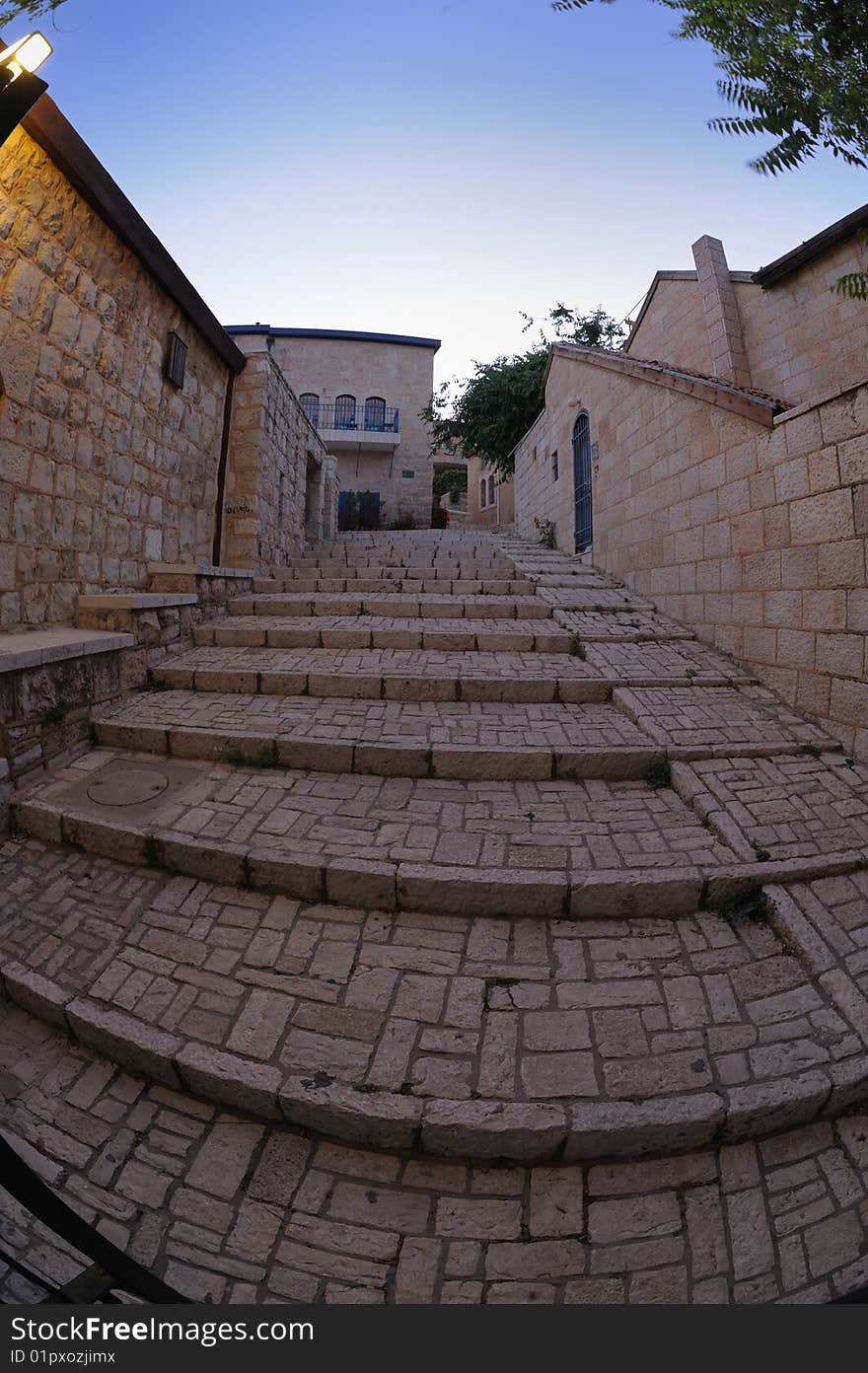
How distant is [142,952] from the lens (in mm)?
2408

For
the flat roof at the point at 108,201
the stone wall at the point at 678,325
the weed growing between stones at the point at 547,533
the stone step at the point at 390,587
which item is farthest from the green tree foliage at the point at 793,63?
the weed growing between stones at the point at 547,533

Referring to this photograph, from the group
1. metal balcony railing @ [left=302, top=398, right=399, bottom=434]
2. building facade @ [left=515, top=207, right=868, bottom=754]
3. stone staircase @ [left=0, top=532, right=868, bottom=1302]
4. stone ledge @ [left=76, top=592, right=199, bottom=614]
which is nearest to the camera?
stone staircase @ [left=0, top=532, right=868, bottom=1302]

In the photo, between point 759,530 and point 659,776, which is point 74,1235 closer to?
point 659,776

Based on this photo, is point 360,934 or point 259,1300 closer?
point 259,1300

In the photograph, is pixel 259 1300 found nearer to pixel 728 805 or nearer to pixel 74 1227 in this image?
pixel 74 1227

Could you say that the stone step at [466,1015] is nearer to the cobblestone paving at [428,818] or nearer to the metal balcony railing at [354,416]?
the cobblestone paving at [428,818]

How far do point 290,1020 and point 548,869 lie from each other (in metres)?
1.36

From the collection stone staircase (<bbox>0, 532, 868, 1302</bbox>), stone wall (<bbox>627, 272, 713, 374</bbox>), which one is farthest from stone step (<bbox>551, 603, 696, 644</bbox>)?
stone wall (<bbox>627, 272, 713, 374</bbox>)

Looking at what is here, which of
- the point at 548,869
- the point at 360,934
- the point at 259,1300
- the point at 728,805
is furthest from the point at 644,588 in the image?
the point at 259,1300

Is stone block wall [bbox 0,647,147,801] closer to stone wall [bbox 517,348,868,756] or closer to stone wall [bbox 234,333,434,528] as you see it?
stone wall [bbox 517,348,868,756]

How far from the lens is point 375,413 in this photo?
2394 cm

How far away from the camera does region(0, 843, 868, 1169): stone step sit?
1.80 m

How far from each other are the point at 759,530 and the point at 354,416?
22.9 meters

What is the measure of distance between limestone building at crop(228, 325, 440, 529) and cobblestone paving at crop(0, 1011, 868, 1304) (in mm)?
23060
